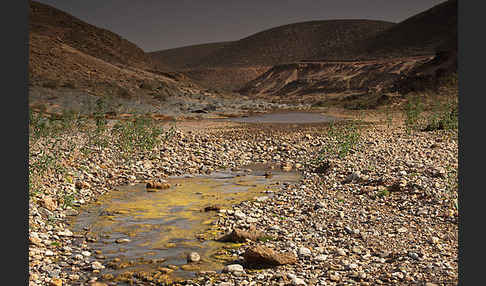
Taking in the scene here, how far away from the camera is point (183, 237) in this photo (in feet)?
24.6

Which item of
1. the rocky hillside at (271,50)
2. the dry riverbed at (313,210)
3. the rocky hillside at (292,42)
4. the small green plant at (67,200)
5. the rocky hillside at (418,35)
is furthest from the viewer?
the rocky hillside at (292,42)

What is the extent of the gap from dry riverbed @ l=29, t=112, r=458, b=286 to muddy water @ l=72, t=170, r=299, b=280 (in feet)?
0.93

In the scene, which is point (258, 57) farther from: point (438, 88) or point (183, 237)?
point (183, 237)

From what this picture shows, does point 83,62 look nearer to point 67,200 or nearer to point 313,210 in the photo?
point 67,200

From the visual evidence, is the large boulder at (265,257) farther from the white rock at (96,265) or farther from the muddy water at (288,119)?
the muddy water at (288,119)

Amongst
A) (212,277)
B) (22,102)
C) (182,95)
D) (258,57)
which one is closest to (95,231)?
(212,277)

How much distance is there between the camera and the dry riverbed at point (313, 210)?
5.78 m

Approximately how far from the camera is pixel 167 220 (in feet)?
27.9

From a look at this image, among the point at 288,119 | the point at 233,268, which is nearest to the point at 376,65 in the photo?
the point at 288,119

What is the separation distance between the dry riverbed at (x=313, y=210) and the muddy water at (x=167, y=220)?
0.28 meters

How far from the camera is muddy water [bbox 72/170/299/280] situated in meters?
6.50

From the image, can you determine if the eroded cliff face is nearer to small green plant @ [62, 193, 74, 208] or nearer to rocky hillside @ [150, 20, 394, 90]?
rocky hillside @ [150, 20, 394, 90]

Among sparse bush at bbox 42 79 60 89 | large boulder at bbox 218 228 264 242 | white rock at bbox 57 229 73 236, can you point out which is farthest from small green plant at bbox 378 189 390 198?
sparse bush at bbox 42 79 60 89

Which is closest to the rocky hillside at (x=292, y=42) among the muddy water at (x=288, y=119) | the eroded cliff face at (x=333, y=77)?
the eroded cliff face at (x=333, y=77)
